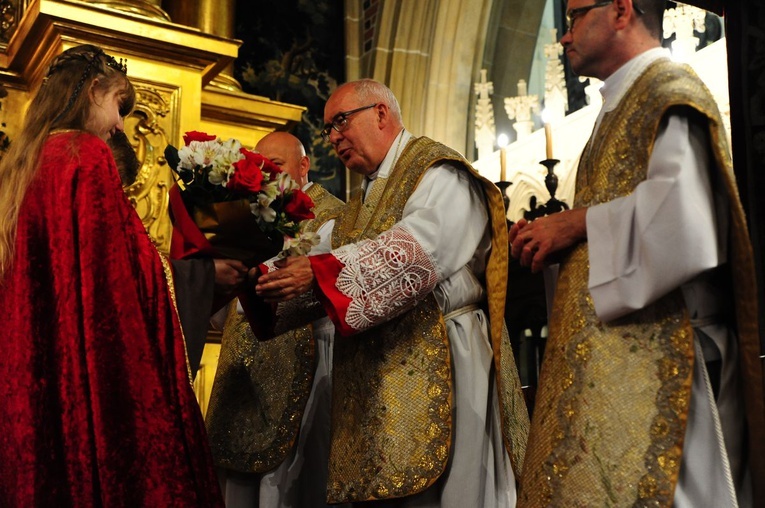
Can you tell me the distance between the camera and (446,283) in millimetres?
3014

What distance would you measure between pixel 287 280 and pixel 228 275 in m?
0.22

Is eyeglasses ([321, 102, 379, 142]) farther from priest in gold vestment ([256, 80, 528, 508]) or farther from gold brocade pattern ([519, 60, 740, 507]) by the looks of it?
gold brocade pattern ([519, 60, 740, 507])

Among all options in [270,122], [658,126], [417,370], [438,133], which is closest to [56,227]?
[417,370]

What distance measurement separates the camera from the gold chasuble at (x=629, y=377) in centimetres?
198

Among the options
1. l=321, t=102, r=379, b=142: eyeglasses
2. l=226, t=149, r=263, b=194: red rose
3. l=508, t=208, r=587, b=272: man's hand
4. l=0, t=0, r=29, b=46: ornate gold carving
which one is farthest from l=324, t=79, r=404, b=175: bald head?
l=0, t=0, r=29, b=46: ornate gold carving

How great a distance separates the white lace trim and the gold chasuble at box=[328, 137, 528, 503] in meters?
0.15

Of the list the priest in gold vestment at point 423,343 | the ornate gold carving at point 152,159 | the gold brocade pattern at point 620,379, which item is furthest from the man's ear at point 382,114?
the ornate gold carving at point 152,159

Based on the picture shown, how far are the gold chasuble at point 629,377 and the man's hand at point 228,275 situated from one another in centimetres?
114

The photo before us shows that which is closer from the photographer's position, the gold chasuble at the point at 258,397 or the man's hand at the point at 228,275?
the man's hand at the point at 228,275

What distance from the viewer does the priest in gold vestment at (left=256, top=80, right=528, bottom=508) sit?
2.78 metres

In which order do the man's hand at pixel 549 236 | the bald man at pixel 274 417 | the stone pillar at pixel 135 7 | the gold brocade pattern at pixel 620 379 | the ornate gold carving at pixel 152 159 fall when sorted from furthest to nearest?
the stone pillar at pixel 135 7 → the ornate gold carving at pixel 152 159 → the bald man at pixel 274 417 → the man's hand at pixel 549 236 → the gold brocade pattern at pixel 620 379

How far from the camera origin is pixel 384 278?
2.78 m

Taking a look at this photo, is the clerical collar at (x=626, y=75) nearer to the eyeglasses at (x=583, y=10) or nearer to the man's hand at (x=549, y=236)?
the eyeglasses at (x=583, y=10)

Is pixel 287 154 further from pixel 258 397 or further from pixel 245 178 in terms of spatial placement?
pixel 245 178
